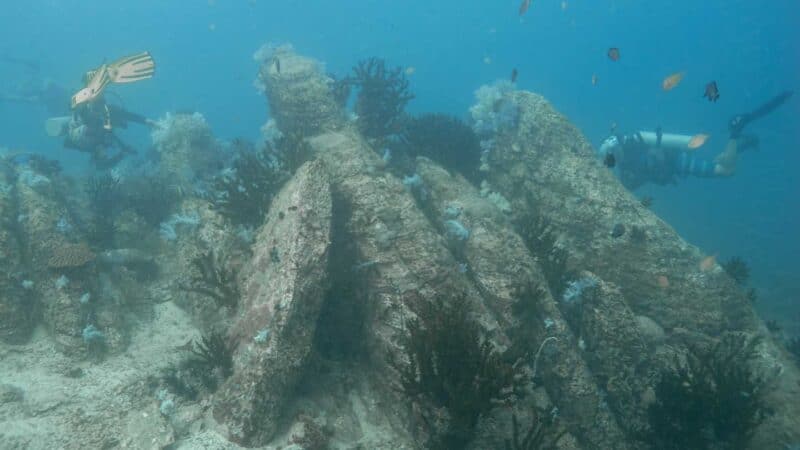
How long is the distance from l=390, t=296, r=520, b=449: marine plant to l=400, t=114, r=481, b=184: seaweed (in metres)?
6.75

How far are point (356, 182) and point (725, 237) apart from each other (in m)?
33.7

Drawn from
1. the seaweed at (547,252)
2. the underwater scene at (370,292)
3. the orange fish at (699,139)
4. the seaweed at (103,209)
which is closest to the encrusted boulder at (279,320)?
the underwater scene at (370,292)

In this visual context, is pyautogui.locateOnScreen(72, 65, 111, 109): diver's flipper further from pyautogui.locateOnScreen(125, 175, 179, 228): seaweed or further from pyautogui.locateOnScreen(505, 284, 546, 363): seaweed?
pyautogui.locateOnScreen(505, 284, 546, 363): seaweed

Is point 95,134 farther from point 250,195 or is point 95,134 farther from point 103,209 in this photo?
point 250,195

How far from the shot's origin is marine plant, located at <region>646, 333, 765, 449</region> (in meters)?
6.13

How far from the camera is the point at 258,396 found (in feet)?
15.3

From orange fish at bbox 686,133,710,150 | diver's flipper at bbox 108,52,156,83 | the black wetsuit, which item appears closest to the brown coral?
diver's flipper at bbox 108,52,156,83

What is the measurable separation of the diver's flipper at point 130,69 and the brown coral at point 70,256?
3892 mm

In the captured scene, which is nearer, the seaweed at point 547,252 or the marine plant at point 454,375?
the marine plant at point 454,375

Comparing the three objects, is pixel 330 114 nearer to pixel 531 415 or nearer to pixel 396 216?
pixel 396 216

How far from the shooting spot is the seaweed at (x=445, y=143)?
35.7 ft

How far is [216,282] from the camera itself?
21.3 feet

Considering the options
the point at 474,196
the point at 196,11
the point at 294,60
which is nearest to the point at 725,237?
the point at 474,196

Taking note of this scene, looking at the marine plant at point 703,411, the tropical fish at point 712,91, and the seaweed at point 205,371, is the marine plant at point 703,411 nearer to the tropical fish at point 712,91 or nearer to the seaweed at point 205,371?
the tropical fish at point 712,91
